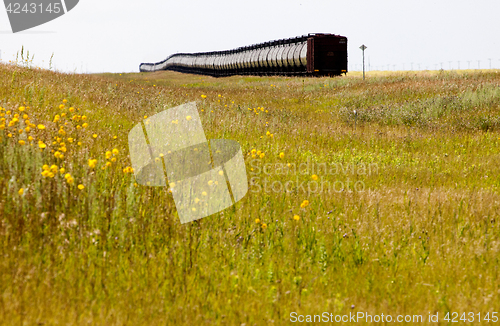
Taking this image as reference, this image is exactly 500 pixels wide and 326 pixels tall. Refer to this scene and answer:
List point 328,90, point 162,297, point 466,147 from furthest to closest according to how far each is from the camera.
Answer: point 328,90 < point 466,147 < point 162,297

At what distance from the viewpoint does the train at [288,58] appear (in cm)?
3219

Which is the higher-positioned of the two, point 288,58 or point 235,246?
point 288,58

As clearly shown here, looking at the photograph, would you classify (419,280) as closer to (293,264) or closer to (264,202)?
(293,264)

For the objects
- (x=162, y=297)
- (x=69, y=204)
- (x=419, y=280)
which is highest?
(x=69, y=204)

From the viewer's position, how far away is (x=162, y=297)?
9.23ft

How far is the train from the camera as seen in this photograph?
32188 millimetres

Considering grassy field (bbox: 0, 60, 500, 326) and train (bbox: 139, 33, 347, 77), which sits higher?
train (bbox: 139, 33, 347, 77)

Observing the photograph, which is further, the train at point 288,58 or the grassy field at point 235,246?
the train at point 288,58

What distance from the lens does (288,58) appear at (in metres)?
37.0

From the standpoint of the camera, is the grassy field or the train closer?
the grassy field

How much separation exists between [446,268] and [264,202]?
2033mm

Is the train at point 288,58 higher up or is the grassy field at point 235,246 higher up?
the train at point 288,58

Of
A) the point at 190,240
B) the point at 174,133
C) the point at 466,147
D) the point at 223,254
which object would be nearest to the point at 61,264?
the point at 190,240

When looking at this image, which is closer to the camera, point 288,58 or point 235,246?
point 235,246
